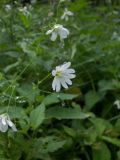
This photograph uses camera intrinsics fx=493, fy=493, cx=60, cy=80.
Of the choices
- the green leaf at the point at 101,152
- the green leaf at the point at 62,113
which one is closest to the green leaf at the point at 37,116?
the green leaf at the point at 62,113

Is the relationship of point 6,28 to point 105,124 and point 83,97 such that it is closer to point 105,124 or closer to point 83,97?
point 83,97

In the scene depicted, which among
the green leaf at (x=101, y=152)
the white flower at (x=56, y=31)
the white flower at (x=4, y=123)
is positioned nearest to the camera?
the white flower at (x=4, y=123)

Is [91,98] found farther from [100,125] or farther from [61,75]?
[61,75]

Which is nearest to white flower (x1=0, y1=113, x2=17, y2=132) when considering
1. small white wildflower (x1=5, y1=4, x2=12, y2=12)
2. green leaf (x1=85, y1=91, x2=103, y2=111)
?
green leaf (x1=85, y1=91, x2=103, y2=111)

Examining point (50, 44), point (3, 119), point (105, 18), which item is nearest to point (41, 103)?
point (3, 119)

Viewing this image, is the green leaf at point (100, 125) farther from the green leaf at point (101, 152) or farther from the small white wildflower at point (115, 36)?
the small white wildflower at point (115, 36)

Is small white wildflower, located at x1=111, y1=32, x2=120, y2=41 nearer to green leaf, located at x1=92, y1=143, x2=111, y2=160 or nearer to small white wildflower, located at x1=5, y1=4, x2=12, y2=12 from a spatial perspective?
small white wildflower, located at x1=5, y1=4, x2=12, y2=12

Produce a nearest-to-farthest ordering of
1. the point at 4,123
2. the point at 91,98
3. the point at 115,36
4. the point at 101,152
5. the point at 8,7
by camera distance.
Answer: the point at 4,123
the point at 101,152
the point at 91,98
the point at 8,7
the point at 115,36

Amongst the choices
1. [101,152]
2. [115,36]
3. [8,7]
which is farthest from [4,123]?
A: [115,36]
